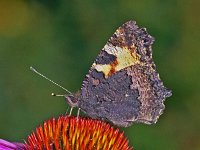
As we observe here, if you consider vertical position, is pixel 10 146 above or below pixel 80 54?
below

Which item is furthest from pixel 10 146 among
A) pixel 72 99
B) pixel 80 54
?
pixel 80 54

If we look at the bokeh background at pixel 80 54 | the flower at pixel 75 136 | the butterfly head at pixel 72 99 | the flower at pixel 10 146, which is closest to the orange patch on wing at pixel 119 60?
the butterfly head at pixel 72 99

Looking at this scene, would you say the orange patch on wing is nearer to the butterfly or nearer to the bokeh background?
the butterfly

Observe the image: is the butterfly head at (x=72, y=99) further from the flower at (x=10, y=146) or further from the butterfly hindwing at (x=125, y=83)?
the flower at (x=10, y=146)

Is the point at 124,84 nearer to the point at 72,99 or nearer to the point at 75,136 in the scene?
the point at 72,99

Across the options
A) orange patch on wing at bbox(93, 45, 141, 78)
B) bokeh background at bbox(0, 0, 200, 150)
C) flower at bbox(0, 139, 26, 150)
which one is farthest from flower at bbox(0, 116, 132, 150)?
bokeh background at bbox(0, 0, 200, 150)

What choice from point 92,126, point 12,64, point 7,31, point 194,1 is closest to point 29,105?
point 12,64
